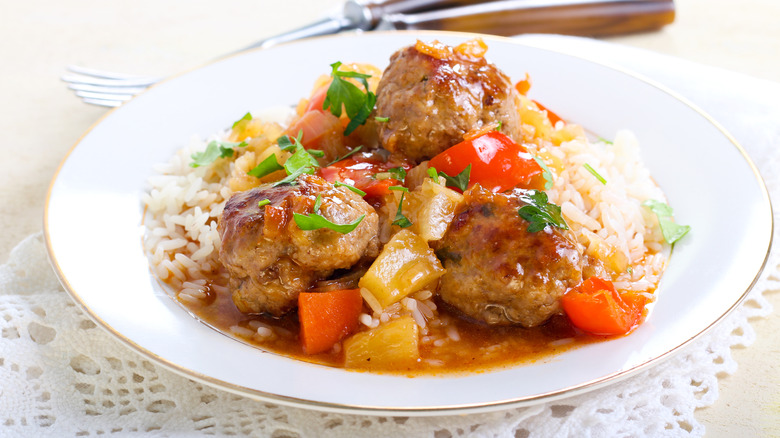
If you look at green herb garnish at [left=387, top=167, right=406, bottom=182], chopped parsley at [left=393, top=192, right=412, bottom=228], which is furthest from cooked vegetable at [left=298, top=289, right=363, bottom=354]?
green herb garnish at [left=387, top=167, right=406, bottom=182]

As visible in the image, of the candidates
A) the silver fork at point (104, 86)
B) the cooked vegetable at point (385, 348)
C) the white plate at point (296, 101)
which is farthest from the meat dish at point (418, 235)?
the silver fork at point (104, 86)

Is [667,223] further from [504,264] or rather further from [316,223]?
[316,223]

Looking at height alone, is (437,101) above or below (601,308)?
above

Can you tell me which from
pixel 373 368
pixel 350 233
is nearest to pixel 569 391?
pixel 373 368

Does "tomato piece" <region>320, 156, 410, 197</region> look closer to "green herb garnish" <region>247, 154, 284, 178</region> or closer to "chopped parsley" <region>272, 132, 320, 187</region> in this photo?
"chopped parsley" <region>272, 132, 320, 187</region>

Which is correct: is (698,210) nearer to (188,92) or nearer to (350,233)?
(350,233)

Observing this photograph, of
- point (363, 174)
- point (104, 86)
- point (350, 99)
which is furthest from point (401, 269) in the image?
point (104, 86)
